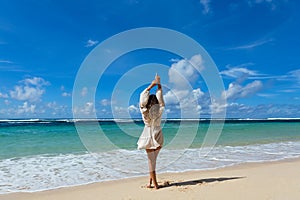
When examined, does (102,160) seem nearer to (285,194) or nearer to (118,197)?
(118,197)

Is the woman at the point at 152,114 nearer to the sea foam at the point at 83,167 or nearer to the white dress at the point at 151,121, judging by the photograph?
the white dress at the point at 151,121

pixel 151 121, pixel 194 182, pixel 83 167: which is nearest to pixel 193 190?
pixel 194 182

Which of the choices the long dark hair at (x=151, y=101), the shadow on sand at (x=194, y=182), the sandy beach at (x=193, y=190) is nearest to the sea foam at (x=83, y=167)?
the sandy beach at (x=193, y=190)

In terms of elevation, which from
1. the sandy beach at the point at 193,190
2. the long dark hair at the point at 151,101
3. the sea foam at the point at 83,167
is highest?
the long dark hair at the point at 151,101

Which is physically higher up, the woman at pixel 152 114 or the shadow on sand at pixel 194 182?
the woman at pixel 152 114

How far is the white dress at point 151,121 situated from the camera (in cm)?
598

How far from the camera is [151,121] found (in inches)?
238

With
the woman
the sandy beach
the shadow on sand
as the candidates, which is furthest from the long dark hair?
the shadow on sand

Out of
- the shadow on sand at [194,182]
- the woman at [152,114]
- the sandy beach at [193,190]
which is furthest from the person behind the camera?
the shadow on sand at [194,182]

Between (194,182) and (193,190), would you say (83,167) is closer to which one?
(194,182)

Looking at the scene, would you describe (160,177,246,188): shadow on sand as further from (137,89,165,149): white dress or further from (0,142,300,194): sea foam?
(0,142,300,194): sea foam

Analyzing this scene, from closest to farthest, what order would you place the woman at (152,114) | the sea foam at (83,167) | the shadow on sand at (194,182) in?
the woman at (152,114)
the shadow on sand at (194,182)
the sea foam at (83,167)

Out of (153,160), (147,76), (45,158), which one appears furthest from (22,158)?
(153,160)

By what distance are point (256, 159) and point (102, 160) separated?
6.29m
